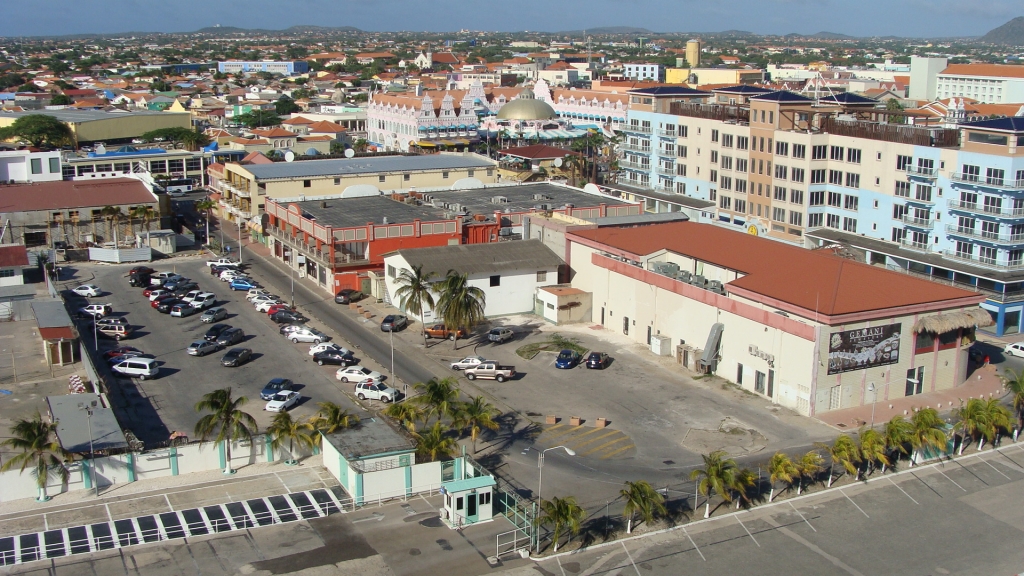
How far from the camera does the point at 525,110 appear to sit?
6009 inches

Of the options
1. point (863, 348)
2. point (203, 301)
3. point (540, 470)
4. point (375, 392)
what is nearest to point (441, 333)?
point (375, 392)

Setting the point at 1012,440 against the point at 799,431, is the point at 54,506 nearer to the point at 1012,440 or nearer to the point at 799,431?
the point at 799,431

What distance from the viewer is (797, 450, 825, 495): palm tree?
38.6m

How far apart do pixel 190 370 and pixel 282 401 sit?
9.34 metres

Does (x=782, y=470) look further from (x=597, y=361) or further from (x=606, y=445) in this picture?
(x=597, y=361)

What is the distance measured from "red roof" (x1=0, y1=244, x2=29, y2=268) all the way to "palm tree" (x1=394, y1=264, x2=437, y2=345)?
95.1 ft

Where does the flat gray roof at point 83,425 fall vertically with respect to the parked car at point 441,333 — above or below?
above

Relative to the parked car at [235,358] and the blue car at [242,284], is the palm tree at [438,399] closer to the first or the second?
the parked car at [235,358]

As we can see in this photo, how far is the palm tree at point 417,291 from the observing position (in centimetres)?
5859

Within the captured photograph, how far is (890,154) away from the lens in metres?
70.6

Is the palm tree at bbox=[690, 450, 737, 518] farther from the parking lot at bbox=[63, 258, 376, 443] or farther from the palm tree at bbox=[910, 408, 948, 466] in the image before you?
the parking lot at bbox=[63, 258, 376, 443]

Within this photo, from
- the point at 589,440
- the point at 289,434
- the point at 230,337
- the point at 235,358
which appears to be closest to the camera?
the point at 289,434

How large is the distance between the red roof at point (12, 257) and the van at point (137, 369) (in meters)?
22.4

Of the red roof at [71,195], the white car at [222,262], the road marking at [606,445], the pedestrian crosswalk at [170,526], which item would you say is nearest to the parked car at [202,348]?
the pedestrian crosswalk at [170,526]
